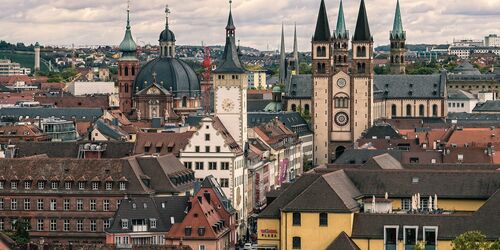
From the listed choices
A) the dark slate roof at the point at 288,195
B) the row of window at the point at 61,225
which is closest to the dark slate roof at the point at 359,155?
the row of window at the point at 61,225

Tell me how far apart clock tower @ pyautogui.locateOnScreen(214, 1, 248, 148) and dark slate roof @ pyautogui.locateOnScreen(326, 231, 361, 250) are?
4861 cm

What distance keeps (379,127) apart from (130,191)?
78019mm

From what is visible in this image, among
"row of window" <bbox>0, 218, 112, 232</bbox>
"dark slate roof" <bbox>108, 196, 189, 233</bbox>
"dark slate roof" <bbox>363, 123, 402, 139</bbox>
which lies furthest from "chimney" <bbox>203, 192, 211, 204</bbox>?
"dark slate roof" <bbox>363, 123, 402, 139</bbox>

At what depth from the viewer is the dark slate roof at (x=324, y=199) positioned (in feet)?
326

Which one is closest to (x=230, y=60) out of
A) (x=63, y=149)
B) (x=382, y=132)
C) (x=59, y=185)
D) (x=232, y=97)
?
(x=232, y=97)

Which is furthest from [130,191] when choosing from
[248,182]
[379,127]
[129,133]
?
[379,127]

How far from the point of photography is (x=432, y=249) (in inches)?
3841

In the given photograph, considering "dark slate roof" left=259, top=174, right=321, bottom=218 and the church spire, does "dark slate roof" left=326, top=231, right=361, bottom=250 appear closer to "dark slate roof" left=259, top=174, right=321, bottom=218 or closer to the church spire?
"dark slate roof" left=259, top=174, right=321, bottom=218

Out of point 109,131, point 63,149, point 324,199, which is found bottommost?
point 324,199

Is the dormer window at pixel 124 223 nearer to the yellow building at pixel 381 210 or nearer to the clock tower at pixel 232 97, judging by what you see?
the yellow building at pixel 381 210

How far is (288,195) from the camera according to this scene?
4129 inches

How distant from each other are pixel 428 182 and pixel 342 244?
425 inches

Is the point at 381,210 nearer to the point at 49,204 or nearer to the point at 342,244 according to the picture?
the point at 342,244

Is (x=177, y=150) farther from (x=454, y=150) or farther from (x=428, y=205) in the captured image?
(x=428, y=205)
